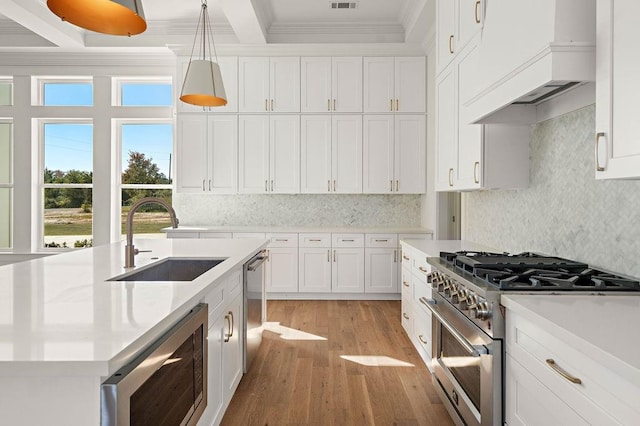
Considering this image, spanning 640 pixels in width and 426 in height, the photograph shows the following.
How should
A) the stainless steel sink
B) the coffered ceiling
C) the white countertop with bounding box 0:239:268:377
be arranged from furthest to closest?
1. the coffered ceiling
2. the stainless steel sink
3. the white countertop with bounding box 0:239:268:377

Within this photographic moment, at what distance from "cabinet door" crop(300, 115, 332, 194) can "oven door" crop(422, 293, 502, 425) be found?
119 inches

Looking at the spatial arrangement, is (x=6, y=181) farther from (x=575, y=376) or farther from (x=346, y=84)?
(x=575, y=376)

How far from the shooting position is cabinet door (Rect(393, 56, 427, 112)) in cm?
532

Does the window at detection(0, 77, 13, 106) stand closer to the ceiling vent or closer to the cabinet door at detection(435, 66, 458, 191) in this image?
the ceiling vent

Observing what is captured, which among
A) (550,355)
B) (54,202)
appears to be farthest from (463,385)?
(54,202)

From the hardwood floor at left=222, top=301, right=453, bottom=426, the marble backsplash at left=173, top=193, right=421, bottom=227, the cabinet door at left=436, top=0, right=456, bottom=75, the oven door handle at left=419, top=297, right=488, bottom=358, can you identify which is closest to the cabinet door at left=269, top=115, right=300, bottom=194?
the marble backsplash at left=173, top=193, right=421, bottom=227

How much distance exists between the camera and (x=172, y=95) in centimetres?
582

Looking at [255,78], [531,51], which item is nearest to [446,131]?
[531,51]

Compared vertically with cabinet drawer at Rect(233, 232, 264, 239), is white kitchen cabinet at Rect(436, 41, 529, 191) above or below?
above

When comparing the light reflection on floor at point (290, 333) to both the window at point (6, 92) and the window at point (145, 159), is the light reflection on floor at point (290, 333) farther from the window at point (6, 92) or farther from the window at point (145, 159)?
the window at point (6, 92)

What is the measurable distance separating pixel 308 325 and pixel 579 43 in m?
3.33

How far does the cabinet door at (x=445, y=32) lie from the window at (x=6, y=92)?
5738mm

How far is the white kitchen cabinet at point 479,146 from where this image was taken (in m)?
2.72

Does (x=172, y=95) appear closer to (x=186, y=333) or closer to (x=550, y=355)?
(x=186, y=333)
